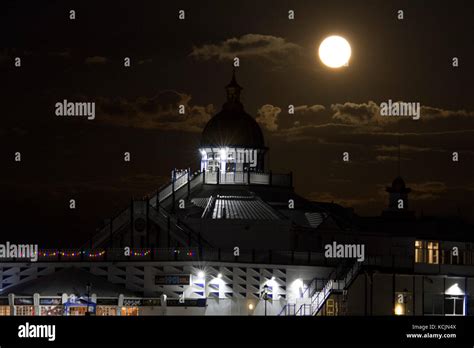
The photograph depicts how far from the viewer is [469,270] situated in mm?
137375

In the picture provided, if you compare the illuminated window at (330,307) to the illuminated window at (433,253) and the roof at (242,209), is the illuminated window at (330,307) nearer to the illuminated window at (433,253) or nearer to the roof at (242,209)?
the roof at (242,209)

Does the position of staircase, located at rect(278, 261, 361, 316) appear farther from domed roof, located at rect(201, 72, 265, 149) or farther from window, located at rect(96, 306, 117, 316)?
domed roof, located at rect(201, 72, 265, 149)

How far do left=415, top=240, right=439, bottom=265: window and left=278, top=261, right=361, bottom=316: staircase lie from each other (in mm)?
10436

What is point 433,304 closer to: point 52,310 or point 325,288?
point 325,288

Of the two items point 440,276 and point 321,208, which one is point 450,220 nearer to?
point 321,208

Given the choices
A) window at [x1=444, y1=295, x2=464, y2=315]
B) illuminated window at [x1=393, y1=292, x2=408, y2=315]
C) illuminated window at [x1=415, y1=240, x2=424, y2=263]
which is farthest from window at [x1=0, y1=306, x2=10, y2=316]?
Result: window at [x1=444, y1=295, x2=464, y2=315]

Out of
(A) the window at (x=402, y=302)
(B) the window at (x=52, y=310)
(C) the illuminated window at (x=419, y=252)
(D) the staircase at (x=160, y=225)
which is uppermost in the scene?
(D) the staircase at (x=160, y=225)

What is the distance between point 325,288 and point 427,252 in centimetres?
1718

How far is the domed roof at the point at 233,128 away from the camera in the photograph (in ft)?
493

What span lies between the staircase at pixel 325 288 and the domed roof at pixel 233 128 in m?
25.9

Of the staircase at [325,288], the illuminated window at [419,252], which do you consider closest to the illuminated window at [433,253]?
the illuminated window at [419,252]

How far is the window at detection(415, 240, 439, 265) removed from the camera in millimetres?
136125
